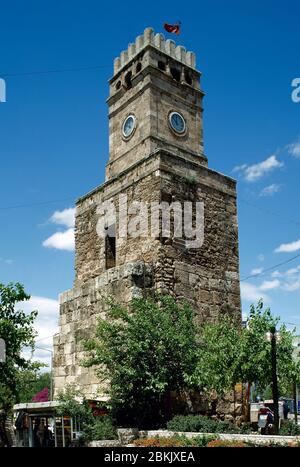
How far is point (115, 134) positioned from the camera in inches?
808

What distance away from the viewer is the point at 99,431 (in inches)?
527

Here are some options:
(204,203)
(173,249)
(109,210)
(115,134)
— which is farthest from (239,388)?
(115,134)

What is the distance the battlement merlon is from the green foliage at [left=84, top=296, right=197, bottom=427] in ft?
34.2

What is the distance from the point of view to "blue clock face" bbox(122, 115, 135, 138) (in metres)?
19.5

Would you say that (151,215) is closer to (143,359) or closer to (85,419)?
(143,359)

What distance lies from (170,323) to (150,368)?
1345 mm

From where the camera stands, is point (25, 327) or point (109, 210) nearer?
point (25, 327)

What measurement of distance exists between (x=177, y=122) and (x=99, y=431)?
36.8ft

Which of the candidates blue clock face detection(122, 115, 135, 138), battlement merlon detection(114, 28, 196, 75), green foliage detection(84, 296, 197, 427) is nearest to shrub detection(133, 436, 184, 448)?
green foliage detection(84, 296, 197, 427)

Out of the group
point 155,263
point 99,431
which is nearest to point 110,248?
point 155,263

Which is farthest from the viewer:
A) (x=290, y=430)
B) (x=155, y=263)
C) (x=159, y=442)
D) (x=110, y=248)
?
(x=110, y=248)

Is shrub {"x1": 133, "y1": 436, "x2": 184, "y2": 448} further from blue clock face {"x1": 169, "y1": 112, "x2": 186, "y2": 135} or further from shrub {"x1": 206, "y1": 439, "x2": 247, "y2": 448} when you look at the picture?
blue clock face {"x1": 169, "y1": 112, "x2": 186, "y2": 135}
